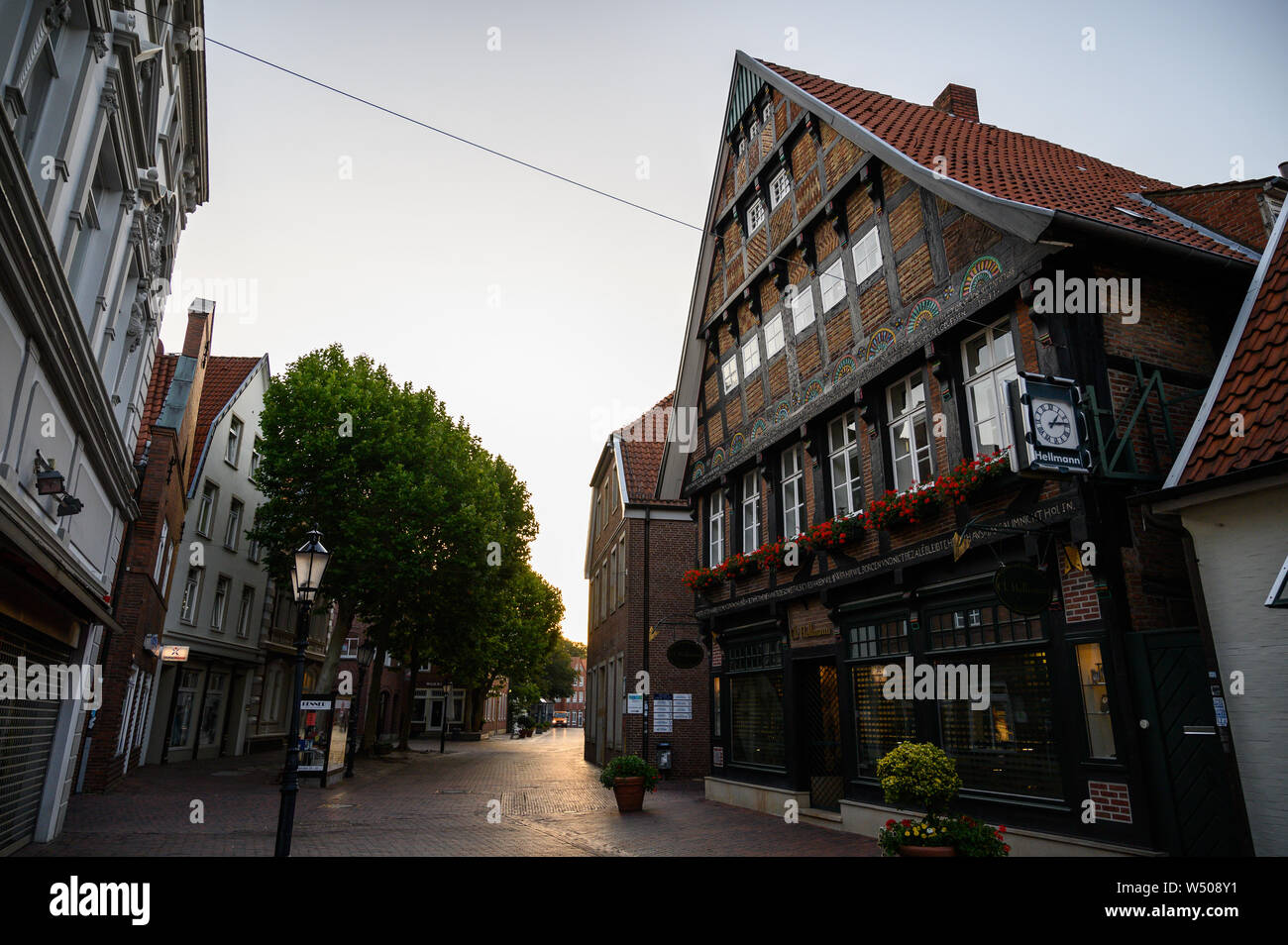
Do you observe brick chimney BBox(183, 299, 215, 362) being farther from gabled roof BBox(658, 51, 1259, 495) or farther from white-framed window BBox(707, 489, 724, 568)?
white-framed window BBox(707, 489, 724, 568)

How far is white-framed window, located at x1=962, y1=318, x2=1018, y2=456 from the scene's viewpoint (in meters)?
10.2

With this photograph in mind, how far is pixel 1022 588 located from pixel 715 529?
1036cm

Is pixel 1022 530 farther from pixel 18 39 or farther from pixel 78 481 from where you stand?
pixel 78 481

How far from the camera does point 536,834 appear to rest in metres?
12.6

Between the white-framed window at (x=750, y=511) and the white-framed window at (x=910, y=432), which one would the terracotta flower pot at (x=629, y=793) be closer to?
the white-framed window at (x=750, y=511)

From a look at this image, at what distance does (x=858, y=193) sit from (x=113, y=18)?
1084 cm

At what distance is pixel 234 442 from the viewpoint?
2909 centimetres

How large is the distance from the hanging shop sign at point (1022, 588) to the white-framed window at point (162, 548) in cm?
1920

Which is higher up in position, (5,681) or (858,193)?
(858,193)

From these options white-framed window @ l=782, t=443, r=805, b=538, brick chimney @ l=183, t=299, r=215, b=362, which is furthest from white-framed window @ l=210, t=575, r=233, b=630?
white-framed window @ l=782, t=443, r=805, b=538

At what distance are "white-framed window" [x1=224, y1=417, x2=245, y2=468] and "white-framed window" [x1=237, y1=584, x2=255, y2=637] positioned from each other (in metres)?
5.23

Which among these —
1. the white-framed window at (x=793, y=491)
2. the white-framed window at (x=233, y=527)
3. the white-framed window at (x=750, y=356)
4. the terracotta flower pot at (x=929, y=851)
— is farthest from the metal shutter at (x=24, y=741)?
the white-framed window at (x=233, y=527)

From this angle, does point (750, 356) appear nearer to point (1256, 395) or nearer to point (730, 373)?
point (730, 373)
